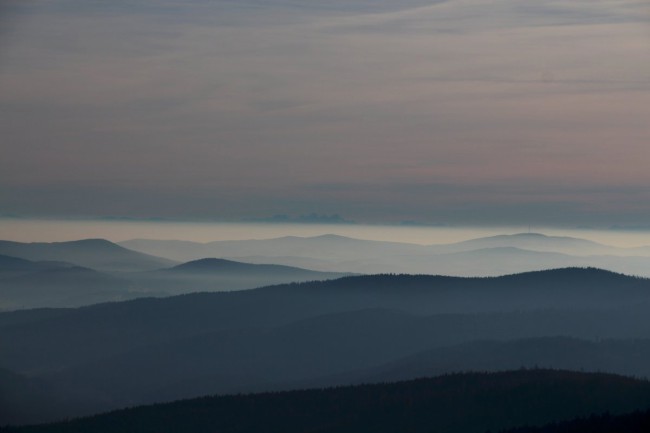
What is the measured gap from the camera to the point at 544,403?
463ft

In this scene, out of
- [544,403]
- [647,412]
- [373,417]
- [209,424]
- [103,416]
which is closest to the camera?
[647,412]

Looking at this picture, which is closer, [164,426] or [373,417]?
[373,417]

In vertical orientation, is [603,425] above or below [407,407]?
above

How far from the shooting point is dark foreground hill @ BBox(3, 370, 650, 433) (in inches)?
5330

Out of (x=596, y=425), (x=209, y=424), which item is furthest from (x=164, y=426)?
(x=596, y=425)

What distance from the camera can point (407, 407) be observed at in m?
159

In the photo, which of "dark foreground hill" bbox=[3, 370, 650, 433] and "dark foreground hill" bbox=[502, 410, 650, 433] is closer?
"dark foreground hill" bbox=[502, 410, 650, 433]

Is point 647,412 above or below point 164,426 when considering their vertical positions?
above

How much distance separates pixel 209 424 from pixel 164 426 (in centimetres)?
704

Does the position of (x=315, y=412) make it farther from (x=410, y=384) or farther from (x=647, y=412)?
A: (x=647, y=412)

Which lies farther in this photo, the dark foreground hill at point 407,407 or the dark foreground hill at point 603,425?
the dark foreground hill at point 407,407

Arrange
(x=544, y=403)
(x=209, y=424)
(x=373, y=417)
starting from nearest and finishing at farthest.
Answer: (x=544, y=403) < (x=373, y=417) < (x=209, y=424)

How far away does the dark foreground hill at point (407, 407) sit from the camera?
13538 centimetres

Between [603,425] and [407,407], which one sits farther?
[407,407]
